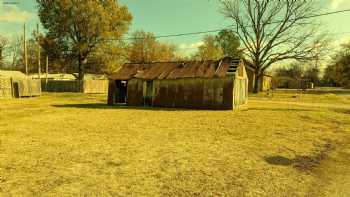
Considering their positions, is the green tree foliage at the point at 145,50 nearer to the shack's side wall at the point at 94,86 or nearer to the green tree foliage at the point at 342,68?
the shack's side wall at the point at 94,86

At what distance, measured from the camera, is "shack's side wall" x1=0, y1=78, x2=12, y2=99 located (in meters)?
31.1

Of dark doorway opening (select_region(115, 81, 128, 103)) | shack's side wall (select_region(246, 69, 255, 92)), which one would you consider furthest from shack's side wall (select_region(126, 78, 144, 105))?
shack's side wall (select_region(246, 69, 255, 92))

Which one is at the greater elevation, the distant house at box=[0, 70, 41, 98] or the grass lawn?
the distant house at box=[0, 70, 41, 98]

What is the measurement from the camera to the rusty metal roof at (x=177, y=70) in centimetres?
2253

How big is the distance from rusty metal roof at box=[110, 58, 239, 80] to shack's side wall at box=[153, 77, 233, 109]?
426mm

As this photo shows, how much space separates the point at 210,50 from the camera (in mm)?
64125

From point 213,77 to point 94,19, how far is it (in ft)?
88.5

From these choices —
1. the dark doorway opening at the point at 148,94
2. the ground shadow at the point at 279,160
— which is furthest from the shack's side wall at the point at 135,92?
the ground shadow at the point at 279,160

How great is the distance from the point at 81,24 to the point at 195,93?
2725 cm

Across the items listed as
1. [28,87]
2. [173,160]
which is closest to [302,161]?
[173,160]

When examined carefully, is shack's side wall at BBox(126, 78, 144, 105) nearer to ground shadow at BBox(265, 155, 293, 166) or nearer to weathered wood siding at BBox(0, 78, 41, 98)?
weathered wood siding at BBox(0, 78, 41, 98)

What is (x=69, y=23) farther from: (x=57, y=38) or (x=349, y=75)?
(x=349, y=75)

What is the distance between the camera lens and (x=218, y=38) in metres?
69.2

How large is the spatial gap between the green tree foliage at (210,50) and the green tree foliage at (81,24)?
24.1 m
